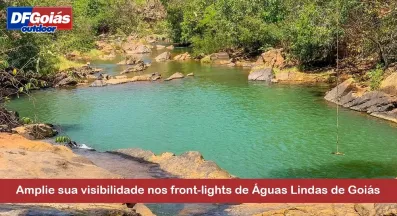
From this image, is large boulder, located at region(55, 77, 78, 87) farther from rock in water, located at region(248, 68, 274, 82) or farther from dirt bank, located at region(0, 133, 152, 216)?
dirt bank, located at region(0, 133, 152, 216)

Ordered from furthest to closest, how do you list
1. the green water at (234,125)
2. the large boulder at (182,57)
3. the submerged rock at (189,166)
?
1. the large boulder at (182,57)
2. the green water at (234,125)
3. the submerged rock at (189,166)

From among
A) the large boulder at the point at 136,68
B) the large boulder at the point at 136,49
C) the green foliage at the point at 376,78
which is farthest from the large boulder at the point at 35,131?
the large boulder at the point at 136,49

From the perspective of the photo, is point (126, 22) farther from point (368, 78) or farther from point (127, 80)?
point (368, 78)

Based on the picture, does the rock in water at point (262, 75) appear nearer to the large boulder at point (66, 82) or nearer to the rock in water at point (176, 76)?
the rock in water at point (176, 76)

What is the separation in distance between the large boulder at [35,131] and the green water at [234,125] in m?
1.61

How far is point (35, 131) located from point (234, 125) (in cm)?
1184

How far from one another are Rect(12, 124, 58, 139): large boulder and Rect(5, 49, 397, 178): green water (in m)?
1.61

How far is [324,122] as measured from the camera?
27.9 metres

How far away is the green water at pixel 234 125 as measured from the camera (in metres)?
21.0

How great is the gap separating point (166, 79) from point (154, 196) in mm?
36590

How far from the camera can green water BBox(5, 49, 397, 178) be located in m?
21.0

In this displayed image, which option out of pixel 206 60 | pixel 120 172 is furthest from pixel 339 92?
pixel 206 60

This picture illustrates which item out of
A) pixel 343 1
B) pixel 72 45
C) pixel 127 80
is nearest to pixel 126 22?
pixel 72 45

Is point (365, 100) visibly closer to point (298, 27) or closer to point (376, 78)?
point (376, 78)
